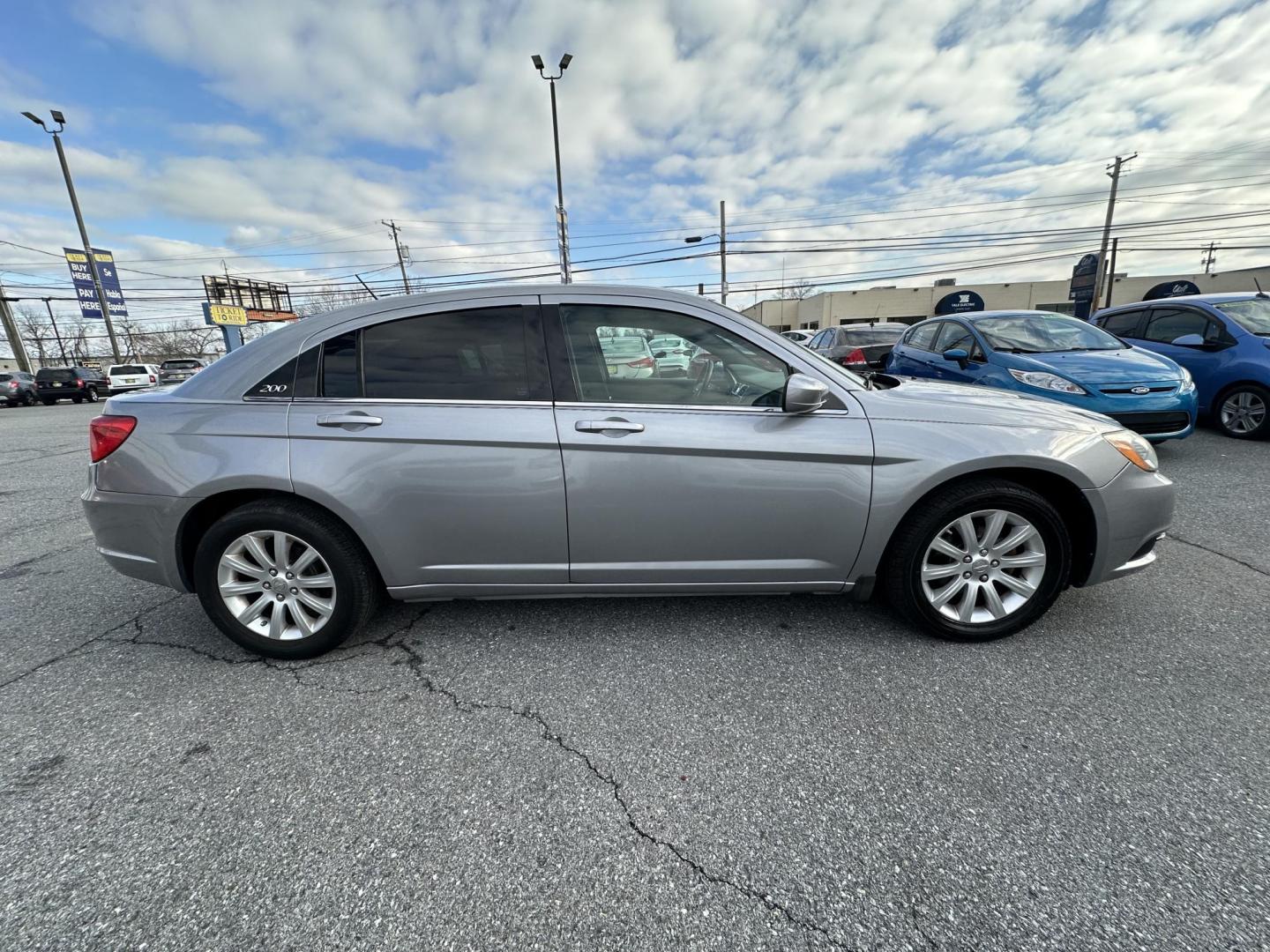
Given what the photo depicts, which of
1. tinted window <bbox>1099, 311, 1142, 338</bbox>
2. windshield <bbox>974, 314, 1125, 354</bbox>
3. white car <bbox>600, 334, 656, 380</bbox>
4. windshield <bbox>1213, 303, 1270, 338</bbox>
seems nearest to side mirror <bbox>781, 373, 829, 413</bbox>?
white car <bbox>600, 334, 656, 380</bbox>

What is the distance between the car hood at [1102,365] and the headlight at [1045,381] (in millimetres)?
48

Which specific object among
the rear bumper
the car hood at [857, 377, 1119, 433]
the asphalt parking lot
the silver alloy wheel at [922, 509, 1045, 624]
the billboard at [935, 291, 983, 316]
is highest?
the billboard at [935, 291, 983, 316]

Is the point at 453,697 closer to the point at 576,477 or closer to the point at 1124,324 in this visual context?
the point at 576,477

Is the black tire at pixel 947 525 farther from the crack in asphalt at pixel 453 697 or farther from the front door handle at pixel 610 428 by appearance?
the crack in asphalt at pixel 453 697

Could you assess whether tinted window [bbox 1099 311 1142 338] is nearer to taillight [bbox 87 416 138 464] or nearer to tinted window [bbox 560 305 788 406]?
tinted window [bbox 560 305 788 406]

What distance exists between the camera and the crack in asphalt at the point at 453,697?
145 cm

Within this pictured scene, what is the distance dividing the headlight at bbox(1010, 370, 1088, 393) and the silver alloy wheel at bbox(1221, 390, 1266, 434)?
3.04m

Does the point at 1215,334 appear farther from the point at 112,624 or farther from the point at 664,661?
the point at 112,624

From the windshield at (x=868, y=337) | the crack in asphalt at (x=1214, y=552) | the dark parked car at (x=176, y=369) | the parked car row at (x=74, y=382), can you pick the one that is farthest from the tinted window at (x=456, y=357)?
the dark parked car at (x=176, y=369)

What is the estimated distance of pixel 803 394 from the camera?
2.28 meters

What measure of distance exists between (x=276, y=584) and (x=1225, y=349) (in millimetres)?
9502

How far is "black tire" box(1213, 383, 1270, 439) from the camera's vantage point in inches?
240

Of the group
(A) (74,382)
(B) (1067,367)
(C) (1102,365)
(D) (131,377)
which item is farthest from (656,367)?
(A) (74,382)

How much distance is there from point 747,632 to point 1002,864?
1.32 meters
